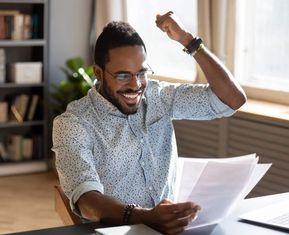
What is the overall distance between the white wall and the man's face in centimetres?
359

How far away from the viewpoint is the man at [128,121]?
1.75 meters

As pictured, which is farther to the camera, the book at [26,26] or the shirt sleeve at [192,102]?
Result: the book at [26,26]

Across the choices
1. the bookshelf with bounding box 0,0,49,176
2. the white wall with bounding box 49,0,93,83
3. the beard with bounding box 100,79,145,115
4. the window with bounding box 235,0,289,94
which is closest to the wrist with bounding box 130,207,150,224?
the beard with bounding box 100,79,145,115

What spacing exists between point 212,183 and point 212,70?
0.63 meters

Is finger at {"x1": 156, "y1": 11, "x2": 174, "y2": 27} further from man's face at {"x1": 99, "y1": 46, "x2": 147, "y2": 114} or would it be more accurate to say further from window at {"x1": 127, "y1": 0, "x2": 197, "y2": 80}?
window at {"x1": 127, "y1": 0, "x2": 197, "y2": 80}

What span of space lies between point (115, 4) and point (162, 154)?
3.31 metres

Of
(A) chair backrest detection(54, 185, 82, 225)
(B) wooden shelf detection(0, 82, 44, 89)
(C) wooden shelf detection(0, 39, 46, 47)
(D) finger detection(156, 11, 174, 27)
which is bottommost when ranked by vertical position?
(B) wooden shelf detection(0, 82, 44, 89)

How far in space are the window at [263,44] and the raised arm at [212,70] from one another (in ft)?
6.87

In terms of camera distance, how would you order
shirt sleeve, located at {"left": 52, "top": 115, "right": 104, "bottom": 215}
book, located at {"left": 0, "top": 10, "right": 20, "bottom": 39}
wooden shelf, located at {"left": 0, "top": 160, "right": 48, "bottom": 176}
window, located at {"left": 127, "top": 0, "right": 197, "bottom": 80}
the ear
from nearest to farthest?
shirt sleeve, located at {"left": 52, "top": 115, "right": 104, "bottom": 215} < the ear < window, located at {"left": 127, "top": 0, "right": 197, "bottom": 80} < book, located at {"left": 0, "top": 10, "right": 20, "bottom": 39} < wooden shelf, located at {"left": 0, "top": 160, "right": 48, "bottom": 176}

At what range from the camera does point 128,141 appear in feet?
6.44

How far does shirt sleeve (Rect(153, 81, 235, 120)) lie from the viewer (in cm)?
206

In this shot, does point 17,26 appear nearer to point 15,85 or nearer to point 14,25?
point 14,25

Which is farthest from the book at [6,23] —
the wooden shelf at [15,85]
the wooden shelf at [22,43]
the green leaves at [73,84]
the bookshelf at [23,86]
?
the green leaves at [73,84]

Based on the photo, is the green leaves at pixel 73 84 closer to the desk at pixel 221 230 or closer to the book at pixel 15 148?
the book at pixel 15 148
